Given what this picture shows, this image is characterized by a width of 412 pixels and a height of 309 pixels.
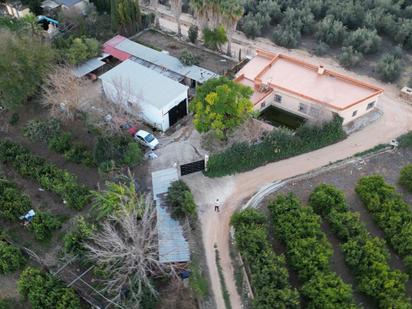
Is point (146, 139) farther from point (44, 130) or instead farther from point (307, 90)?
point (307, 90)

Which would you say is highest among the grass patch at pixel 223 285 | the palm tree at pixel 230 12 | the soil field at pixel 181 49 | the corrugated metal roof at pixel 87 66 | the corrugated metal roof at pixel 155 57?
the palm tree at pixel 230 12

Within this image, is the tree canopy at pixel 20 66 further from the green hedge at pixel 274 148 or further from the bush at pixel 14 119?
the green hedge at pixel 274 148

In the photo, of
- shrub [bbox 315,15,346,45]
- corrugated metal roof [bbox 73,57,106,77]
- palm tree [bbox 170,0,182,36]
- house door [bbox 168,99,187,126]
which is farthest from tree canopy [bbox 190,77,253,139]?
shrub [bbox 315,15,346,45]

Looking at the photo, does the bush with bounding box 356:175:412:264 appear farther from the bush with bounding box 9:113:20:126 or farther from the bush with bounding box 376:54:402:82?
the bush with bounding box 9:113:20:126

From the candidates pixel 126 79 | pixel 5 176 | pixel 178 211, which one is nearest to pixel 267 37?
pixel 126 79

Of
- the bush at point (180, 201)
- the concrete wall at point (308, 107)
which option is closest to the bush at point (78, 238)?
the bush at point (180, 201)
